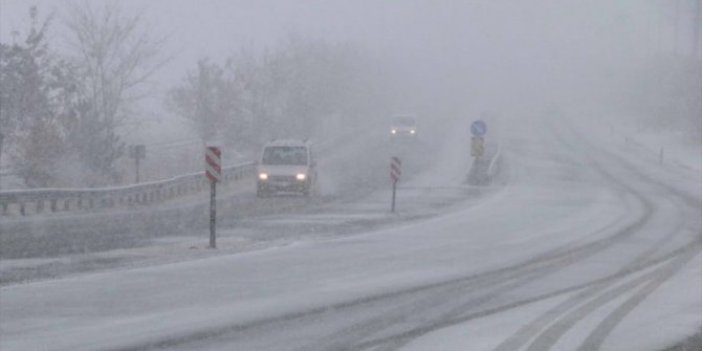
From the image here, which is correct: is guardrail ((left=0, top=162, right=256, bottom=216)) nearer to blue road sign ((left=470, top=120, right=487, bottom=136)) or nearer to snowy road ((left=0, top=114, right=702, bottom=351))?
blue road sign ((left=470, top=120, right=487, bottom=136))

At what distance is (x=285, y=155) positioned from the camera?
166 feet

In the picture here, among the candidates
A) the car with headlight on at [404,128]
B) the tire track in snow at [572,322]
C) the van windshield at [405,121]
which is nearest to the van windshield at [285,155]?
the tire track in snow at [572,322]

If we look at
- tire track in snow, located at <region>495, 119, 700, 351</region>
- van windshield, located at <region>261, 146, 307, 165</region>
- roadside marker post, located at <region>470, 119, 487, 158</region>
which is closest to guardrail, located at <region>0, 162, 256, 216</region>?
van windshield, located at <region>261, 146, 307, 165</region>

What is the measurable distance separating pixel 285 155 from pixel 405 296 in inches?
1249

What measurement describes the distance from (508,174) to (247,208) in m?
23.9

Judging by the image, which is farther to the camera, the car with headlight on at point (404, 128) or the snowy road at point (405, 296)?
the car with headlight on at point (404, 128)

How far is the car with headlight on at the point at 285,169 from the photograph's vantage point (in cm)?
4975

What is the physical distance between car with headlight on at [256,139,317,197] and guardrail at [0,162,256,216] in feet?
12.1

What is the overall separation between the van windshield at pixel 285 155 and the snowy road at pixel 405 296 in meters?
14.1

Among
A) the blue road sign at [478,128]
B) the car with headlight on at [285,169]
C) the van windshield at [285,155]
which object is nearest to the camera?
the car with headlight on at [285,169]

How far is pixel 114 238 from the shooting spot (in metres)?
31.8

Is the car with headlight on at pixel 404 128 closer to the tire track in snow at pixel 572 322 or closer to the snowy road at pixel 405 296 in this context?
the snowy road at pixel 405 296

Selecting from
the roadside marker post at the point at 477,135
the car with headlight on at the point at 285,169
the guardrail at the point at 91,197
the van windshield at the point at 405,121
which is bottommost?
the guardrail at the point at 91,197

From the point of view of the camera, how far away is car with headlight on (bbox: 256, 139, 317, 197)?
49.8 m
